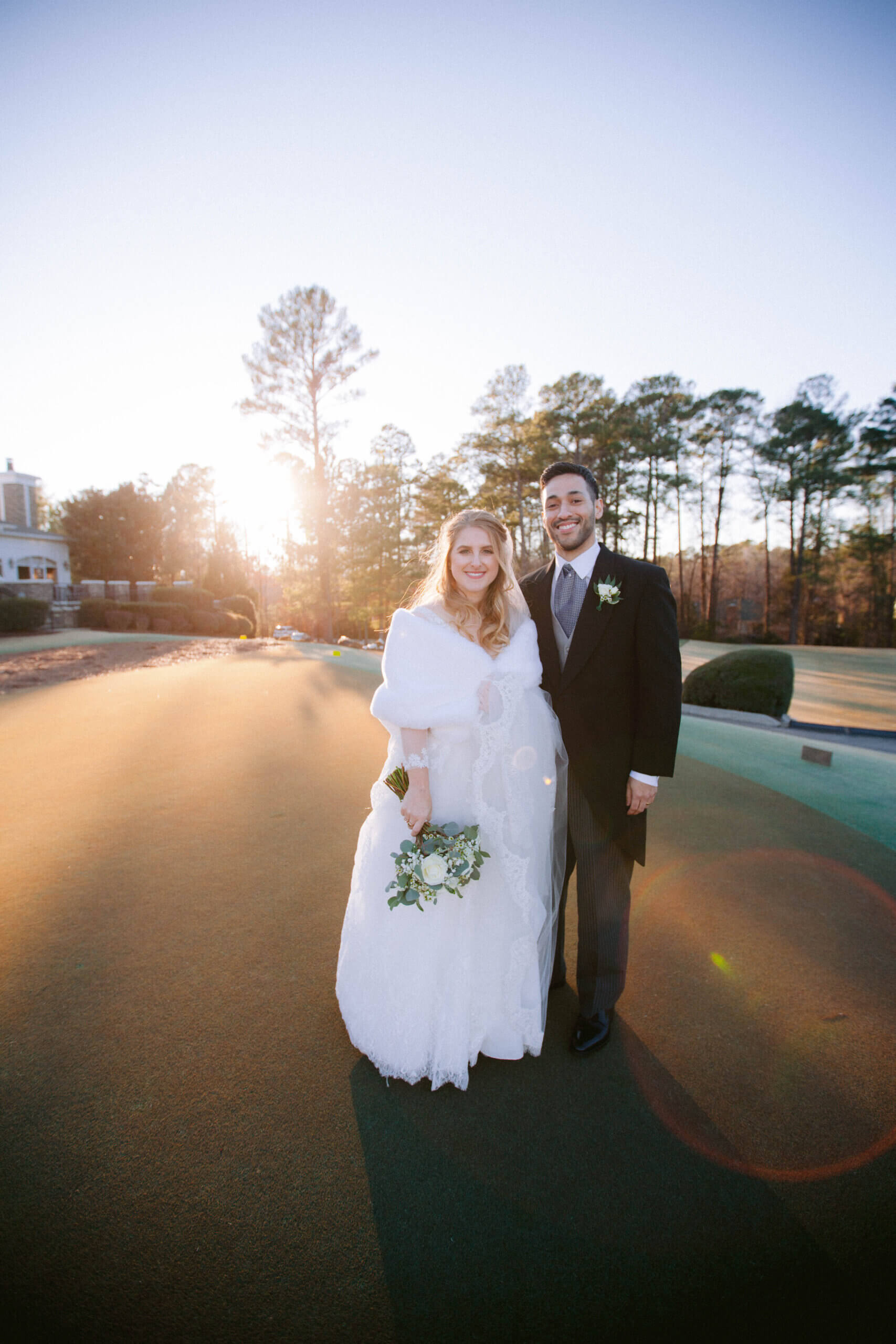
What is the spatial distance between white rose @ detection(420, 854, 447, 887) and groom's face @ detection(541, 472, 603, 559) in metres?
1.30

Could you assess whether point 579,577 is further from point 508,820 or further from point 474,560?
point 508,820

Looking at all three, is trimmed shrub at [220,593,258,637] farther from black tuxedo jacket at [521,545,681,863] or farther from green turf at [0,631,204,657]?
black tuxedo jacket at [521,545,681,863]

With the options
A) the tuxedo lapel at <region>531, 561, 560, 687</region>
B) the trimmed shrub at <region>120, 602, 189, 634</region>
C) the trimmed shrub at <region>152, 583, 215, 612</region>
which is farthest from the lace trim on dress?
the trimmed shrub at <region>152, 583, 215, 612</region>

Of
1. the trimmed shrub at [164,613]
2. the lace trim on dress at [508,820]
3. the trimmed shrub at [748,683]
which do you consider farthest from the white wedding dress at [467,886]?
the trimmed shrub at [164,613]

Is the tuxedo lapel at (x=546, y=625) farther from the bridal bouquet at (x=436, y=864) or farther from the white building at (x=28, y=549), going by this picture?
the white building at (x=28, y=549)

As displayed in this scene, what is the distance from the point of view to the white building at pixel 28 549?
24.7 m

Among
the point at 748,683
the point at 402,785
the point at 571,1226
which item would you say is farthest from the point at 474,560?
the point at 748,683

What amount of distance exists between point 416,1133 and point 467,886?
777 millimetres

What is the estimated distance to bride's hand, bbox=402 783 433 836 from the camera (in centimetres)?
210

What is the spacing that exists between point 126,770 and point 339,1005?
3.99 metres

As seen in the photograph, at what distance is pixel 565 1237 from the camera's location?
161 centimetres

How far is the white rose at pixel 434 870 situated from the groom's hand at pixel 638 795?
0.84m

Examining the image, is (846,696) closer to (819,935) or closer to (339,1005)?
(819,935)

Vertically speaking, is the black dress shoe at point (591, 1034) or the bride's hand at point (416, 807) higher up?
the bride's hand at point (416, 807)
